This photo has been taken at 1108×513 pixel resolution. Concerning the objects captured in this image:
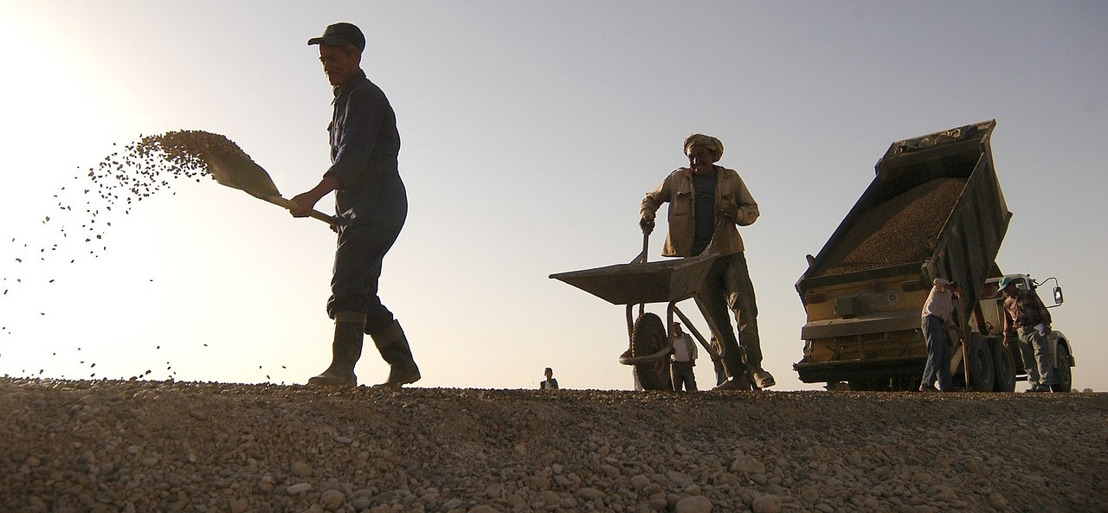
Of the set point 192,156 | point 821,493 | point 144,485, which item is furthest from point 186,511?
point 192,156

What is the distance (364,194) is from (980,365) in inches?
302

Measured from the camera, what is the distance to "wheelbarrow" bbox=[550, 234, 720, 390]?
5801 mm

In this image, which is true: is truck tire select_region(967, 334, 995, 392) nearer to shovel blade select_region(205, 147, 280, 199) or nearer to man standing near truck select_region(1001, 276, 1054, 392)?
man standing near truck select_region(1001, 276, 1054, 392)

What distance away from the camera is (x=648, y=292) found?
603cm

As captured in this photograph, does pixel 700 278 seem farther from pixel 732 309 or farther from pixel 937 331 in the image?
pixel 937 331

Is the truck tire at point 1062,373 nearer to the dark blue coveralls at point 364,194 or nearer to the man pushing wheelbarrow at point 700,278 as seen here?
the man pushing wheelbarrow at point 700,278

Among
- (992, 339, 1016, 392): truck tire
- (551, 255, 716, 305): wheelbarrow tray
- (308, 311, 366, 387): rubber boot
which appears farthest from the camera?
(992, 339, 1016, 392): truck tire

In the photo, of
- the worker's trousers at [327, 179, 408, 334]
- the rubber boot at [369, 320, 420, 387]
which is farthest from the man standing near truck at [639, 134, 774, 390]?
the worker's trousers at [327, 179, 408, 334]

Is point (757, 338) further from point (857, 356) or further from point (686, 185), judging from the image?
point (857, 356)

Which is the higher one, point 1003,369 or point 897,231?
point 897,231

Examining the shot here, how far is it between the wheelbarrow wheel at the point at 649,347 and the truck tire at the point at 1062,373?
6.84 meters

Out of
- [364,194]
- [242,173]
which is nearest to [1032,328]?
[364,194]

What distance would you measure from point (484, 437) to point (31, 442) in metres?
1.52

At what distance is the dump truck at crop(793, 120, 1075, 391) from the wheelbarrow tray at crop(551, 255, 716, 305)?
3.90 meters
